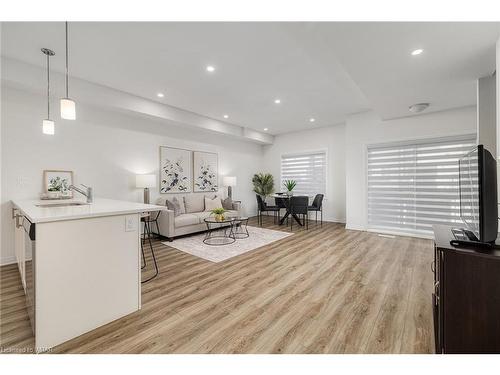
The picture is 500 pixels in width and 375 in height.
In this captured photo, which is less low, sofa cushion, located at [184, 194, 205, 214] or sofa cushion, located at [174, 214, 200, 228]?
sofa cushion, located at [184, 194, 205, 214]

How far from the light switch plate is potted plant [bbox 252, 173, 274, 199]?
5780 millimetres

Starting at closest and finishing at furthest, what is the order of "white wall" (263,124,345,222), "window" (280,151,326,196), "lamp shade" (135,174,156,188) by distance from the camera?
"lamp shade" (135,174,156,188), "white wall" (263,124,345,222), "window" (280,151,326,196)

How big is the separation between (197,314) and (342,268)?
2092 mm

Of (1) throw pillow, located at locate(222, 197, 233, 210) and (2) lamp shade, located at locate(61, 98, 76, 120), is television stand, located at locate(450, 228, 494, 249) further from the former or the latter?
(1) throw pillow, located at locate(222, 197, 233, 210)

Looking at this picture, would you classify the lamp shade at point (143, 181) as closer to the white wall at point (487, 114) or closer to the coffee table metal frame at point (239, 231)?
the coffee table metal frame at point (239, 231)

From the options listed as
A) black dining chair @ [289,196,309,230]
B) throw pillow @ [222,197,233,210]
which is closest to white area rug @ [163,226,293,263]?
black dining chair @ [289,196,309,230]

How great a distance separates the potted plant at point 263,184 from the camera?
766 centimetres

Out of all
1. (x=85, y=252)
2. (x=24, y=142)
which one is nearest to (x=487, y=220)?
(x=85, y=252)

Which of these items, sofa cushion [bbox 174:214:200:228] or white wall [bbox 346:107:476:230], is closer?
white wall [bbox 346:107:476:230]

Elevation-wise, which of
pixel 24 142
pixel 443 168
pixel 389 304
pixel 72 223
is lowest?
pixel 389 304

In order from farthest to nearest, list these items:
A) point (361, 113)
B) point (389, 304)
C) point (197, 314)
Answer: point (361, 113), point (389, 304), point (197, 314)

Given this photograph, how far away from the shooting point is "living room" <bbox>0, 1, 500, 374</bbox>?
67.2 inches

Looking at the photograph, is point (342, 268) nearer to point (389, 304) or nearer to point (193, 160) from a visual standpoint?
point (389, 304)

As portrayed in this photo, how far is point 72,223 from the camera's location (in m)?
1.71
